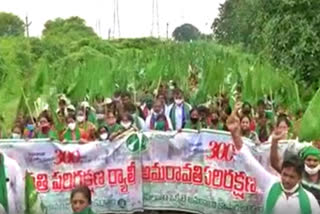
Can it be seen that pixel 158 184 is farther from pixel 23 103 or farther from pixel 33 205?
pixel 23 103

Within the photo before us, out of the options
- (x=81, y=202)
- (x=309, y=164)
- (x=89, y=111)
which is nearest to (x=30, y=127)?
(x=89, y=111)

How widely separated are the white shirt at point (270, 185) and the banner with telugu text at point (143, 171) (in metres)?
0.07

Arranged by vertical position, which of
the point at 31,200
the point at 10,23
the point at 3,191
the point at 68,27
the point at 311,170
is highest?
the point at 10,23

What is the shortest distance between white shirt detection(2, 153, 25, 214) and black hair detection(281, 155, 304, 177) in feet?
7.43

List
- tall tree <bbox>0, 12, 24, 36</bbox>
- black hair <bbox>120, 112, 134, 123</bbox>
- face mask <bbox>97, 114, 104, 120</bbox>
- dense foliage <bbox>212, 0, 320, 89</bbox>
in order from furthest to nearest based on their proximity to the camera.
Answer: tall tree <bbox>0, 12, 24, 36</bbox>
dense foliage <bbox>212, 0, 320, 89</bbox>
face mask <bbox>97, 114, 104, 120</bbox>
black hair <bbox>120, 112, 134, 123</bbox>

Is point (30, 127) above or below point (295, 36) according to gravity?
below

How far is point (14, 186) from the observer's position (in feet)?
24.7

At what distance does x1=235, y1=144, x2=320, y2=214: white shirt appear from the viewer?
7.05 meters

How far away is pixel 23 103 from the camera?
31.5 feet

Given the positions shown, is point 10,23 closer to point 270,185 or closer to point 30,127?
point 30,127

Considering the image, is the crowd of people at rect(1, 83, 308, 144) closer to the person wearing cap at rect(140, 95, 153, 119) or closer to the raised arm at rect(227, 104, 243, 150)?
the person wearing cap at rect(140, 95, 153, 119)

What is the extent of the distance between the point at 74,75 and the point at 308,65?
447cm

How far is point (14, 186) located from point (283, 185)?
230 cm

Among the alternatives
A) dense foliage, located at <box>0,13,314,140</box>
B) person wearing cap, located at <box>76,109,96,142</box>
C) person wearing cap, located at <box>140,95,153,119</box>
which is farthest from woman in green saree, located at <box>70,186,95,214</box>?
person wearing cap, located at <box>140,95,153,119</box>
